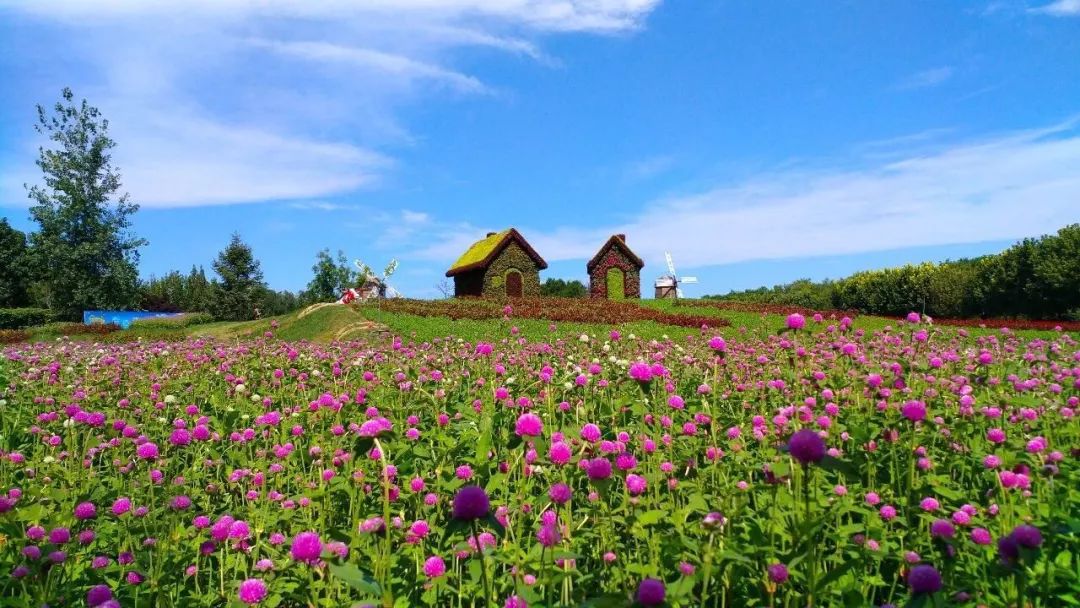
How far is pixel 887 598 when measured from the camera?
128 inches

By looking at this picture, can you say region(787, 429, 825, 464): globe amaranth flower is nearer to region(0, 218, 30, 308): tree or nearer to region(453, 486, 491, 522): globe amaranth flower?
region(453, 486, 491, 522): globe amaranth flower

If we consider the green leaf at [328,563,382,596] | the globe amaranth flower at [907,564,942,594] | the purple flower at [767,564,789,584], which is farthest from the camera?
the purple flower at [767,564,789,584]

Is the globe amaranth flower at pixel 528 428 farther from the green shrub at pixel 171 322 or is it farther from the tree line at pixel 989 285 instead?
the green shrub at pixel 171 322

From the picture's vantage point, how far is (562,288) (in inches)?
2490

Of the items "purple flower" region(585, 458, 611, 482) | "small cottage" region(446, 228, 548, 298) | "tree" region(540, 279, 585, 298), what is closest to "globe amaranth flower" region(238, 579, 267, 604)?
"purple flower" region(585, 458, 611, 482)

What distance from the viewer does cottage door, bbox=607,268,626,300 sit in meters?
40.3

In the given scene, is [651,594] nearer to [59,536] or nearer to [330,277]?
[59,536]

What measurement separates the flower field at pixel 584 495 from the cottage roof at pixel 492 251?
29.8 metres

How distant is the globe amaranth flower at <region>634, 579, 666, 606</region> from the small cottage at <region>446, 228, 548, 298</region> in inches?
1370

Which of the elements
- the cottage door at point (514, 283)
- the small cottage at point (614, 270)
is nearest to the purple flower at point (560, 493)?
the cottage door at point (514, 283)

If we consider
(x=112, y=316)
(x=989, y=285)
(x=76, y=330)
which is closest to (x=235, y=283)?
(x=112, y=316)

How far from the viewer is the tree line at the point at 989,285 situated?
1007 inches

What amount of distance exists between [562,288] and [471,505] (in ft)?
202

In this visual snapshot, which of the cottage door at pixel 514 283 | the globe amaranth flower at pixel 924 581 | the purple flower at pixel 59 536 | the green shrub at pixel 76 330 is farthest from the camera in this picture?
the cottage door at pixel 514 283
